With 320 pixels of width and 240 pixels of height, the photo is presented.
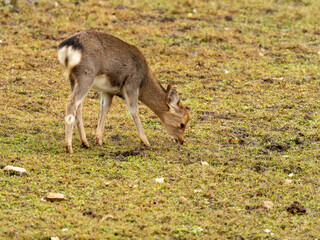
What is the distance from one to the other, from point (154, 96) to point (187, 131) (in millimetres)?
907

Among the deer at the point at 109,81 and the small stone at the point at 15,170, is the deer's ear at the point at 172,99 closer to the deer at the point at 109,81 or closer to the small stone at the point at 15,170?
the deer at the point at 109,81

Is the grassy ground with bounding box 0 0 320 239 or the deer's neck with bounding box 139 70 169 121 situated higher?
the deer's neck with bounding box 139 70 169 121

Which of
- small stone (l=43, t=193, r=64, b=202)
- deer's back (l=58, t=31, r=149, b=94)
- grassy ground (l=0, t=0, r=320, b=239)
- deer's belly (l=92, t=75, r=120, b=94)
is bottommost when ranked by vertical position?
grassy ground (l=0, t=0, r=320, b=239)

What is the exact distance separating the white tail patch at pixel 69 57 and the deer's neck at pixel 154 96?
61.6 inches

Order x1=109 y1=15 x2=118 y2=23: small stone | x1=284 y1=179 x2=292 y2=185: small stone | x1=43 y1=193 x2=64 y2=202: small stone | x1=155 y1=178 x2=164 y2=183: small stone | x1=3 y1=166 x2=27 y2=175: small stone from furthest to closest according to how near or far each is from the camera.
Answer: x1=109 y1=15 x2=118 y2=23: small stone < x1=284 y1=179 x2=292 y2=185: small stone < x1=155 y1=178 x2=164 y2=183: small stone < x1=3 y1=166 x2=27 y2=175: small stone < x1=43 y1=193 x2=64 y2=202: small stone

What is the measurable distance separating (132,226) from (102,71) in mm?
3106

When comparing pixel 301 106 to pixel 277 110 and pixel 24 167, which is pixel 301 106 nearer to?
pixel 277 110

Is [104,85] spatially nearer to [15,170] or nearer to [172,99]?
[172,99]

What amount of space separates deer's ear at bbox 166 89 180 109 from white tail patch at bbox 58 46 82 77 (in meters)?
1.88

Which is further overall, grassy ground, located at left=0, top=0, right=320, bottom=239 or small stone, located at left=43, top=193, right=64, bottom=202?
small stone, located at left=43, top=193, right=64, bottom=202

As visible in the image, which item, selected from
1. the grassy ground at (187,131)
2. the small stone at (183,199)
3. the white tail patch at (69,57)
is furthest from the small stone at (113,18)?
the small stone at (183,199)

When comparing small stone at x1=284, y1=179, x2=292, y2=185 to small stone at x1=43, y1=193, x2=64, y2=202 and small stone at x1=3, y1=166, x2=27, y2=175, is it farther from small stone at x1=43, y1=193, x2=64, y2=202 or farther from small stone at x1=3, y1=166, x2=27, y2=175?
small stone at x1=3, y1=166, x2=27, y2=175

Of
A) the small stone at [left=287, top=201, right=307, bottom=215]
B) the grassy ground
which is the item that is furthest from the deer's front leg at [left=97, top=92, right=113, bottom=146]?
the small stone at [left=287, top=201, right=307, bottom=215]

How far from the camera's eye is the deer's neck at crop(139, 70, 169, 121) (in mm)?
9383
